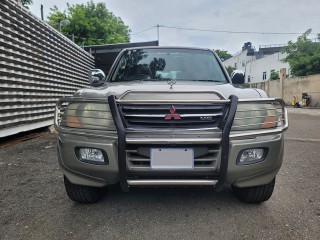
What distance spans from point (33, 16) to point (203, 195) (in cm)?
585

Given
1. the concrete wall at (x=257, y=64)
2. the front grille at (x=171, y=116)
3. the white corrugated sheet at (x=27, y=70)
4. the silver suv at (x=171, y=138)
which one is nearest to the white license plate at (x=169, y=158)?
the silver suv at (x=171, y=138)

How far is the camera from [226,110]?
217 cm

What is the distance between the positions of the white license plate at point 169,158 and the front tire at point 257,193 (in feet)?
2.63

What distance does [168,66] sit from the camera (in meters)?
3.34

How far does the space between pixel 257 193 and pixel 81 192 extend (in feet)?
5.21

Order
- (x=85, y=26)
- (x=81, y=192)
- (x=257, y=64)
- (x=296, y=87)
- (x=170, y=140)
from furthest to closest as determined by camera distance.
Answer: (x=257, y=64), (x=85, y=26), (x=296, y=87), (x=81, y=192), (x=170, y=140)

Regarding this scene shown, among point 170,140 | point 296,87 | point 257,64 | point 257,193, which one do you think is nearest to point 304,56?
point 296,87

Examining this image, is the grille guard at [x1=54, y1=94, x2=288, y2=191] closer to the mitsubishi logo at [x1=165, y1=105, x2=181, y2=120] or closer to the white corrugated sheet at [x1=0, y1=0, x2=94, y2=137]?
the mitsubishi logo at [x1=165, y1=105, x2=181, y2=120]

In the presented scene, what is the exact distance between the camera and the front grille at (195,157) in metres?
2.09

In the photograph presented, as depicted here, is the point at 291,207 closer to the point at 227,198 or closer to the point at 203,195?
the point at 227,198

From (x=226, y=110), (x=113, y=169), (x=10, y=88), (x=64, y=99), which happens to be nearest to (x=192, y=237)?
(x=113, y=169)

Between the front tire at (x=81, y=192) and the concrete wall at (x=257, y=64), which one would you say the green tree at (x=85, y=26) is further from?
the front tire at (x=81, y=192)

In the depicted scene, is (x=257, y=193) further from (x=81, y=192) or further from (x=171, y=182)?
(x=81, y=192)

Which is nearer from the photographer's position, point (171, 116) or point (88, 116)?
point (171, 116)
